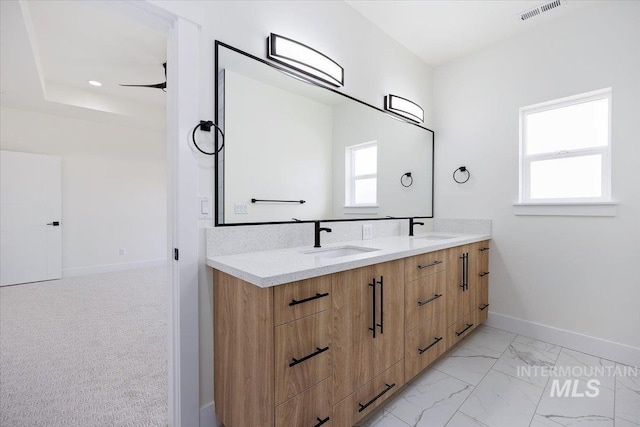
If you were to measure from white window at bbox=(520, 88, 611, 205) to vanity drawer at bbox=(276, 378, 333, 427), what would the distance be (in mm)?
2507

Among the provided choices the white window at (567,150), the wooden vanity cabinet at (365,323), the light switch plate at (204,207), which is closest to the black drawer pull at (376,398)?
the wooden vanity cabinet at (365,323)

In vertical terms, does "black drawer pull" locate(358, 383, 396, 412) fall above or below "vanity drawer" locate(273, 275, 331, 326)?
below

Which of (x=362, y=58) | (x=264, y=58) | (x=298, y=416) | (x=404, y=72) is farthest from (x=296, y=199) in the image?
(x=404, y=72)

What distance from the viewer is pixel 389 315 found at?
158 cm

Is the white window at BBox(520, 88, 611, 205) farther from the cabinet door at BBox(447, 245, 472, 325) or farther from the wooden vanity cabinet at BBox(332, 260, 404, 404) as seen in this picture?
the wooden vanity cabinet at BBox(332, 260, 404, 404)

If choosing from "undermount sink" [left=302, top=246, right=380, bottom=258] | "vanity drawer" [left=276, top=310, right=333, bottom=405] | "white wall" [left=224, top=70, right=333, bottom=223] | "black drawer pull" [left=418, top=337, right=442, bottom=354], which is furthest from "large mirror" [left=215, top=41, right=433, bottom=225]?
"black drawer pull" [left=418, top=337, right=442, bottom=354]

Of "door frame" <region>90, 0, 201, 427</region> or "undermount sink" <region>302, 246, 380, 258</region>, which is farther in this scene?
"undermount sink" <region>302, 246, 380, 258</region>

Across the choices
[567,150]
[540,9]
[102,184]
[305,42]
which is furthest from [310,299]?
[102,184]

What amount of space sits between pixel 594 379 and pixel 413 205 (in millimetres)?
1824

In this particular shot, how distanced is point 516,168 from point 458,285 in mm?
1285

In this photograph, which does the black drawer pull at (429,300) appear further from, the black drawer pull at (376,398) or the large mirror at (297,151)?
the large mirror at (297,151)

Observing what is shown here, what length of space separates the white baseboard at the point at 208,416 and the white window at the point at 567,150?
9.72 feet

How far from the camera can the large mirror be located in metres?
1.60

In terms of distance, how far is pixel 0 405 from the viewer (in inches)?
65.9
